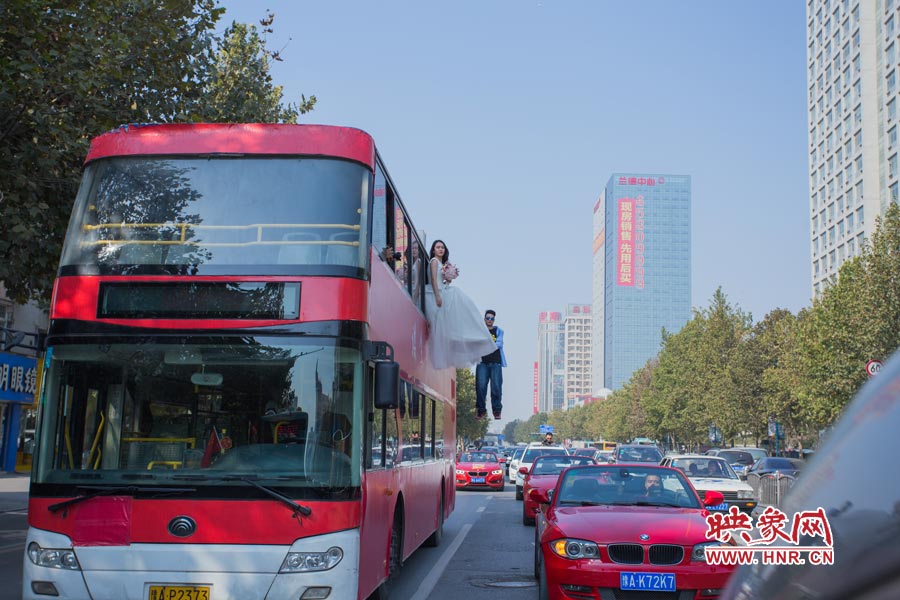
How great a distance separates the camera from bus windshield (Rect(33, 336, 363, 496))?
268 inches

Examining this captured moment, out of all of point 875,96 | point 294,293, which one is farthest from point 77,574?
point 875,96

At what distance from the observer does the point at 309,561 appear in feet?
21.4

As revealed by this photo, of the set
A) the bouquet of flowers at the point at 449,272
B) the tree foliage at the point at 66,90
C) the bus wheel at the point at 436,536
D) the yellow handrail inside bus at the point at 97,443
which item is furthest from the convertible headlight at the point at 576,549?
the tree foliage at the point at 66,90

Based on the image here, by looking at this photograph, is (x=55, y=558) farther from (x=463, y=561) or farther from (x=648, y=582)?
(x=463, y=561)

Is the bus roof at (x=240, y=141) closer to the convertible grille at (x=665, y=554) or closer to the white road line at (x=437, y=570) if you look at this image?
the convertible grille at (x=665, y=554)

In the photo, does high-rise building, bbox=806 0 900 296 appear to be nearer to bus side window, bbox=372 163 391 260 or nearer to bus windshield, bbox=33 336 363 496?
bus side window, bbox=372 163 391 260

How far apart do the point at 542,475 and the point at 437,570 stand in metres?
8.27

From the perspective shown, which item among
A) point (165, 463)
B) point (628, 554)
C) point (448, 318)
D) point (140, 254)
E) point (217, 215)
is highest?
point (217, 215)

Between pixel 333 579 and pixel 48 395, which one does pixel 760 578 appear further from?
pixel 48 395

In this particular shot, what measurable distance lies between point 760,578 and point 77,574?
603cm

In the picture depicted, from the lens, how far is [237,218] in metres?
7.38

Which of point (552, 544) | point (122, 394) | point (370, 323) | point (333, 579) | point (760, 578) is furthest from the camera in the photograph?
point (552, 544)

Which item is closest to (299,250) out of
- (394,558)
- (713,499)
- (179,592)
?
(179,592)

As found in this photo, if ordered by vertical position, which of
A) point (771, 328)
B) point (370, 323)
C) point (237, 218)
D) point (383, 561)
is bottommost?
point (383, 561)
